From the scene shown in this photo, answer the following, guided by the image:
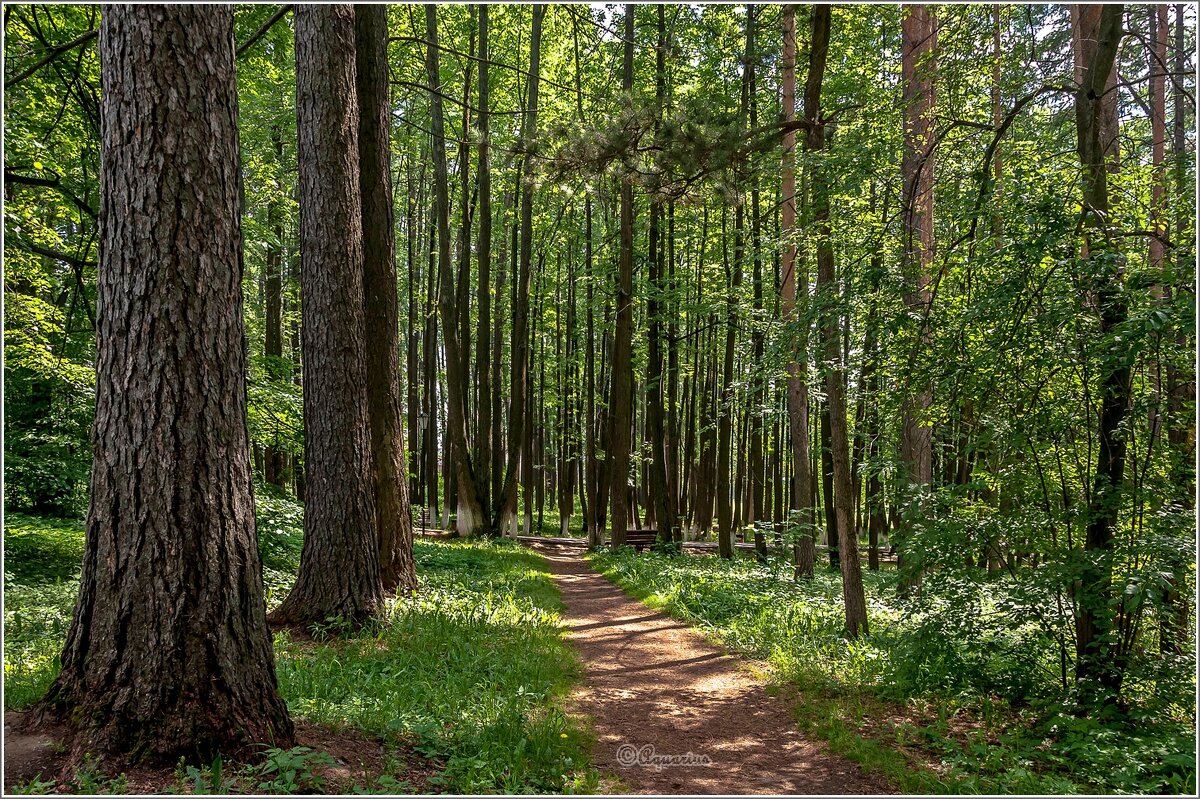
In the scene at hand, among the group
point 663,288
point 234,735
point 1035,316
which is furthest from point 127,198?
point 663,288

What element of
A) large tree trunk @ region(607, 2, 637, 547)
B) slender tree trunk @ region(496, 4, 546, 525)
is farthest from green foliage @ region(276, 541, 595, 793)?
slender tree trunk @ region(496, 4, 546, 525)

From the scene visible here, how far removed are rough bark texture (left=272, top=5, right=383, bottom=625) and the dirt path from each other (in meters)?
2.55

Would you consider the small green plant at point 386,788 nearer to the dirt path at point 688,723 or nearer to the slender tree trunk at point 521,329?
the dirt path at point 688,723

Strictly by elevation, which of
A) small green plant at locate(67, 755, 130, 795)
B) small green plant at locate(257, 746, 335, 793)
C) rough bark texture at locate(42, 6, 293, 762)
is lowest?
small green plant at locate(257, 746, 335, 793)

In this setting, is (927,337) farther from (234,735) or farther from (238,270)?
(234,735)

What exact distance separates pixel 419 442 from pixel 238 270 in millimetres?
21521

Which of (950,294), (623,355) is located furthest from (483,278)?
(950,294)

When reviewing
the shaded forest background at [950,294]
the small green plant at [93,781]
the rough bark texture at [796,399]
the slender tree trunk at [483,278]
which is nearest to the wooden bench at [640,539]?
the slender tree trunk at [483,278]

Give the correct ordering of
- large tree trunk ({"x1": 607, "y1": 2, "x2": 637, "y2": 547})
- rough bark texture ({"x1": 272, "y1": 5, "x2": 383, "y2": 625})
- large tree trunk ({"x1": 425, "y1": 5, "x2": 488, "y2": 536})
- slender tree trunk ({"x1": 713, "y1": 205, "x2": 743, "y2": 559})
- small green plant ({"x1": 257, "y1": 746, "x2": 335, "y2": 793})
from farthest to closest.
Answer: large tree trunk ({"x1": 425, "y1": 5, "x2": 488, "y2": 536})
slender tree trunk ({"x1": 713, "y1": 205, "x2": 743, "y2": 559})
large tree trunk ({"x1": 607, "y1": 2, "x2": 637, "y2": 547})
rough bark texture ({"x1": 272, "y1": 5, "x2": 383, "y2": 625})
small green plant ({"x1": 257, "y1": 746, "x2": 335, "y2": 793})

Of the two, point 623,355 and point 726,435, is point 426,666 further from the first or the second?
point 726,435

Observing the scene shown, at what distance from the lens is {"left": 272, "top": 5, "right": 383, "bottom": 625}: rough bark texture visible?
639 cm

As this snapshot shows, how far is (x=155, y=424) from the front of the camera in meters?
3.28

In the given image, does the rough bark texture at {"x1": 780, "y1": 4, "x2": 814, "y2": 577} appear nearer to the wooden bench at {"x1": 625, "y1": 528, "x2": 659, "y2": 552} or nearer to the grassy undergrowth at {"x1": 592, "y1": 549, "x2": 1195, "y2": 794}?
the grassy undergrowth at {"x1": 592, "y1": 549, "x2": 1195, "y2": 794}

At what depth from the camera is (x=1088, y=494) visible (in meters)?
5.30
